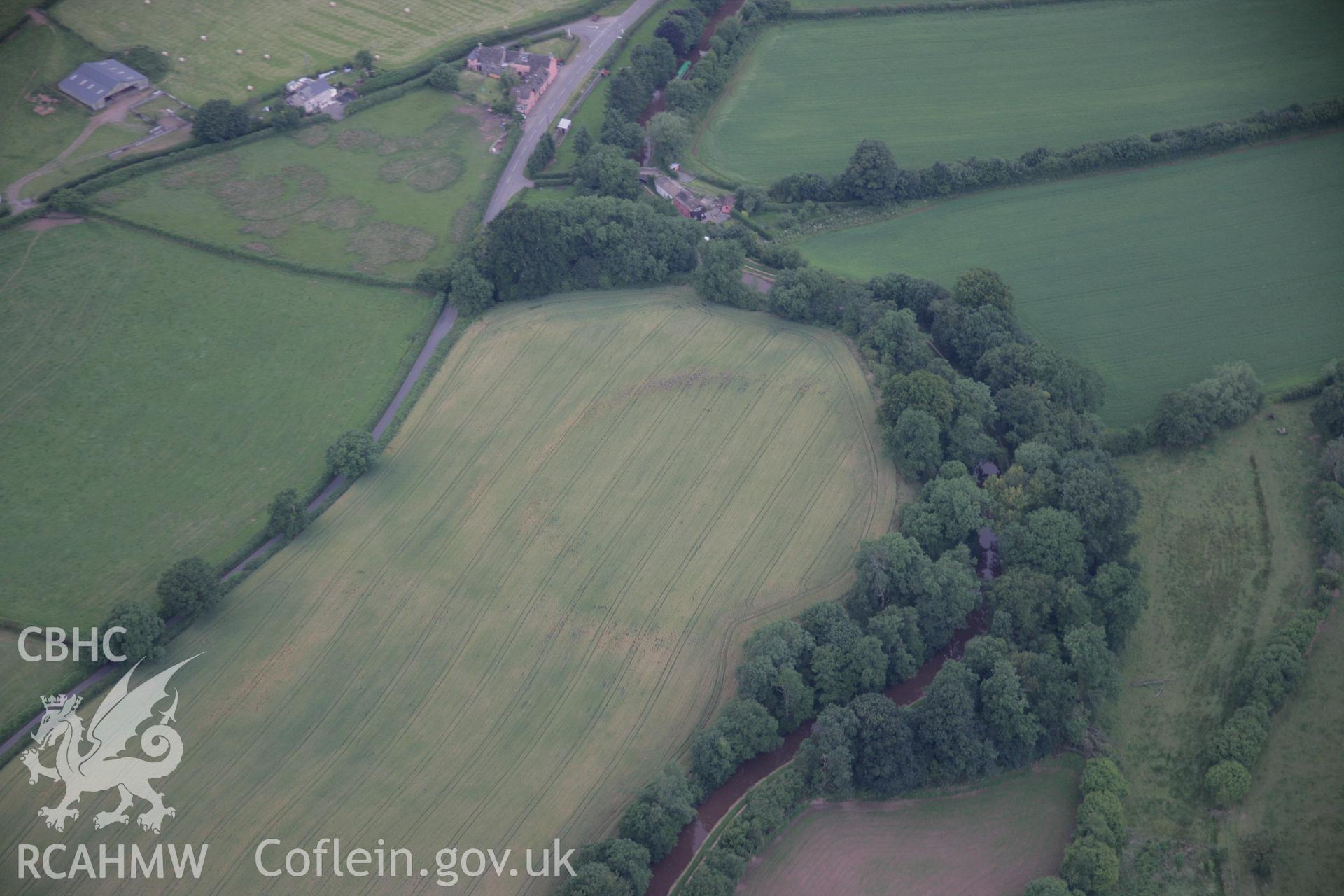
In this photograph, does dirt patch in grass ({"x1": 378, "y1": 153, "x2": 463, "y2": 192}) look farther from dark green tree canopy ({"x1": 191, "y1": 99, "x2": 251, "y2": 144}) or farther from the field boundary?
the field boundary

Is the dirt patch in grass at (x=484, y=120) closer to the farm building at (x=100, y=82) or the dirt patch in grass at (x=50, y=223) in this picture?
the farm building at (x=100, y=82)

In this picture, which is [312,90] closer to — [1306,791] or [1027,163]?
[1027,163]

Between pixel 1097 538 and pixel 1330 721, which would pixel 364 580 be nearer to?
pixel 1097 538

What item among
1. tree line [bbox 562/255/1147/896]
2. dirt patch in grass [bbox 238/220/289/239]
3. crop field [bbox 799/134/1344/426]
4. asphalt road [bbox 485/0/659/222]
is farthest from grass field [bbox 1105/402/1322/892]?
dirt patch in grass [bbox 238/220/289/239]

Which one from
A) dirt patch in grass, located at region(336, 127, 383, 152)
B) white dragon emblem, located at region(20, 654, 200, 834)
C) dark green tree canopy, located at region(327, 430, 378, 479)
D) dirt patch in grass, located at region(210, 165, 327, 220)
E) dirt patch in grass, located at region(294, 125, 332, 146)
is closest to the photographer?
white dragon emblem, located at region(20, 654, 200, 834)

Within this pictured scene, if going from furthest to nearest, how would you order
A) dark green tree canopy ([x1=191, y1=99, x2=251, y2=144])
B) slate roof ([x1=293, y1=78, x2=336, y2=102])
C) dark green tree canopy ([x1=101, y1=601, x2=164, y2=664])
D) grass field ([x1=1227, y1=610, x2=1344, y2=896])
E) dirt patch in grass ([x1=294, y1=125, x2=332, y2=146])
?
slate roof ([x1=293, y1=78, x2=336, y2=102]), dirt patch in grass ([x1=294, y1=125, x2=332, y2=146]), dark green tree canopy ([x1=191, y1=99, x2=251, y2=144]), dark green tree canopy ([x1=101, y1=601, x2=164, y2=664]), grass field ([x1=1227, y1=610, x2=1344, y2=896])

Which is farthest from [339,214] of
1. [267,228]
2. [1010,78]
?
[1010,78]

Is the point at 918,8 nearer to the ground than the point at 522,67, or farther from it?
farther from it
